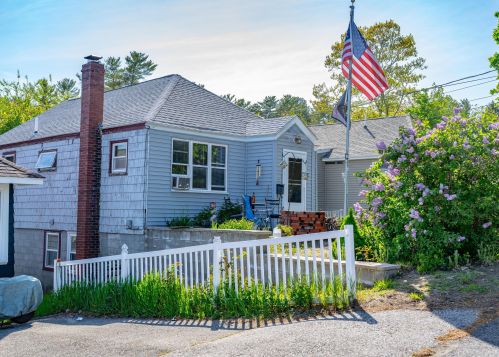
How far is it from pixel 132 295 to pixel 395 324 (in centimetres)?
512

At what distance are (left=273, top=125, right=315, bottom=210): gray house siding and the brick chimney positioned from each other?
5691mm

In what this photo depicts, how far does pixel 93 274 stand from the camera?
38.7 ft

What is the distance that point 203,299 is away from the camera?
816cm

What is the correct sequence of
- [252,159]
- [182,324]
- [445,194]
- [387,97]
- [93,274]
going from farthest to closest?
[387,97] < [252,159] < [93,274] < [445,194] < [182,324]

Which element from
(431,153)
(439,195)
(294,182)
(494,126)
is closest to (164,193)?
(294,182)

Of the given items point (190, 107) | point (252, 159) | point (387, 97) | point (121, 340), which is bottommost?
point (121, 340)

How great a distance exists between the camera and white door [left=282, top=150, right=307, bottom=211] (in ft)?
55.6

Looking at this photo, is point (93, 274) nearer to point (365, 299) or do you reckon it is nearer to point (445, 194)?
point (365, 299)

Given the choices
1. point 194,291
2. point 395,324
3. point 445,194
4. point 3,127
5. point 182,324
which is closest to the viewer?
point 395,324

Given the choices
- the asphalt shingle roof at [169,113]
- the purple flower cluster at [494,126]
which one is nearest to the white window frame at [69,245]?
the asphalt shingle roof at [169,113]

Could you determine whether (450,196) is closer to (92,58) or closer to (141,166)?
(141,166)

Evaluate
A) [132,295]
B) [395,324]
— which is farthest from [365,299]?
[132,295]

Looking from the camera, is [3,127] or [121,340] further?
[3,127]

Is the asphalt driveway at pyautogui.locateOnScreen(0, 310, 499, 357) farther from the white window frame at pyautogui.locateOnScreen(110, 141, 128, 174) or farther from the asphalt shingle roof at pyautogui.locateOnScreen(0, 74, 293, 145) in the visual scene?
the asphalt shingle roof at pyautogui.locateOnScreen(0, 74, 293, 145)
